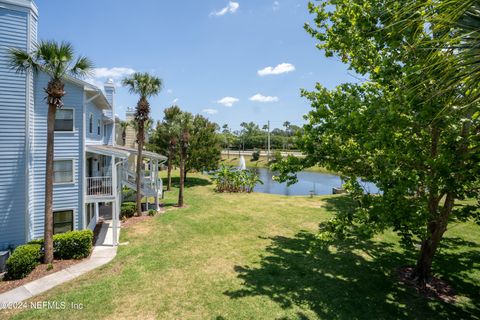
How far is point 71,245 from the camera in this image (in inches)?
427

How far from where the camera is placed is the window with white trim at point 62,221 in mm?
12484

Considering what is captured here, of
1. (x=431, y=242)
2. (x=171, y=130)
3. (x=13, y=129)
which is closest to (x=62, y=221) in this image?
(x=13, y=129)

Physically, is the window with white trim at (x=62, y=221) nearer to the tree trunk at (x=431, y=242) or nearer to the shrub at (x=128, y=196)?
the shrub at (x=128, y=196)

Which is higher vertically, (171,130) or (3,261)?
(171,130)

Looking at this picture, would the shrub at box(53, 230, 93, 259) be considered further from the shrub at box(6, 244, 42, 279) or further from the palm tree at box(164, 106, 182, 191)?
the palm tree at box(164, 106, 182, 191)

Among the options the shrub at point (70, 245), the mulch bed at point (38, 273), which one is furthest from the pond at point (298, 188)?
the mulch bed at point (38, 273)

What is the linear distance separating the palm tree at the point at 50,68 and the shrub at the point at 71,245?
1.34 feet

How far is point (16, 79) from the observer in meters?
11.2

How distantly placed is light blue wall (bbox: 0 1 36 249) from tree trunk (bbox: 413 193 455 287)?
51.1ft

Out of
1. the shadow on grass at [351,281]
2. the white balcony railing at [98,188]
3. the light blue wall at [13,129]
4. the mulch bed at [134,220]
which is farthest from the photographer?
the mulch bed at [134,220]

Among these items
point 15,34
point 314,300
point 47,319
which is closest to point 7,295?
point 47,319

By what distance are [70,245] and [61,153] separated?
4325 mm

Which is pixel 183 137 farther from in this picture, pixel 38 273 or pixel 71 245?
pixel 38 273

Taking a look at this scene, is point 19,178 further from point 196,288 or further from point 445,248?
point 445,248
